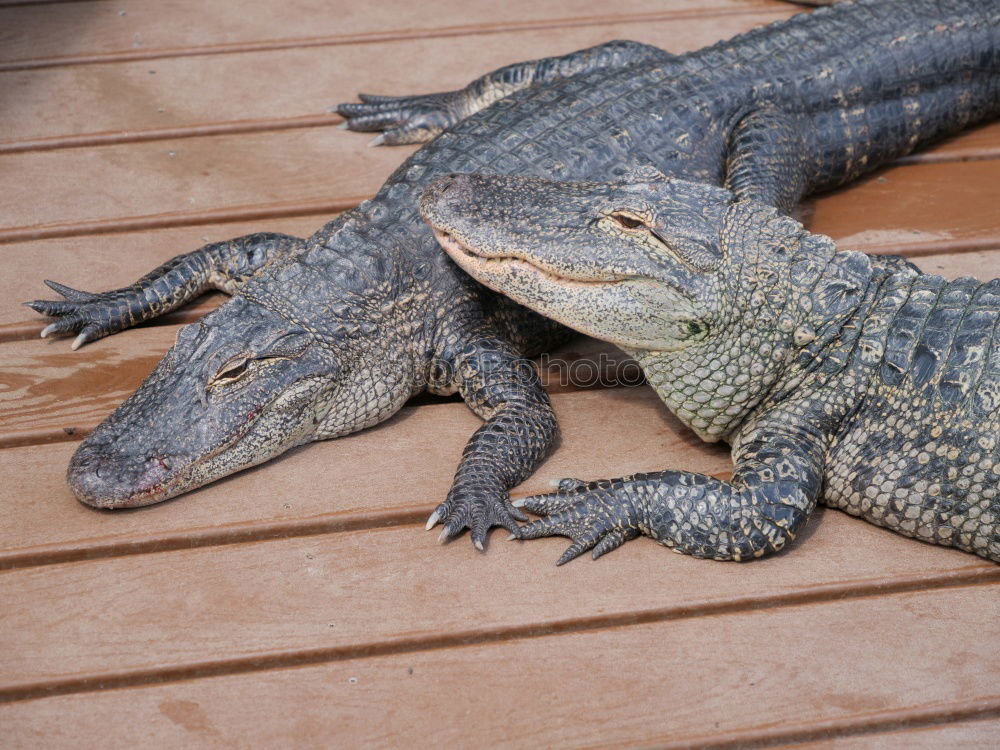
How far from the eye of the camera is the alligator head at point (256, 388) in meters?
2.63

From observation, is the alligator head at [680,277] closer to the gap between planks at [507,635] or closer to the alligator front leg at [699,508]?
the alligator front leg at [699,508]

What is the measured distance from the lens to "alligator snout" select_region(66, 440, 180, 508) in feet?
8.42

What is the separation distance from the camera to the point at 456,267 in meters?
3.17

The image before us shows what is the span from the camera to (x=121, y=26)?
4723 mm

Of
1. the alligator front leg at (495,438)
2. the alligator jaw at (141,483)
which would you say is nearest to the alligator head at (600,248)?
the alligator front leg at (495,438)

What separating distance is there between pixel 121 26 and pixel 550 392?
2.89 metres

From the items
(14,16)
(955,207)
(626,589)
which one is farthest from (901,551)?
(14,16)

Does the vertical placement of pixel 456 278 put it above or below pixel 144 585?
above

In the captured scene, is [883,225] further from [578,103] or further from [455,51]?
[455,51]

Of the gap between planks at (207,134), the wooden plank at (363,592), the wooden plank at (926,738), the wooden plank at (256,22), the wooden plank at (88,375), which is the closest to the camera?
the wooden plank at (926,738)

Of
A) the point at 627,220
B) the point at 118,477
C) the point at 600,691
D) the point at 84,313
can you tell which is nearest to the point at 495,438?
the point at 627,220

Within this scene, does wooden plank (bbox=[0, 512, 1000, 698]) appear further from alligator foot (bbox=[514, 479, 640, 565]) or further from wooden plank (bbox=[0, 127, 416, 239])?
wooden plank (bbox=[0, 127, 416, 239])

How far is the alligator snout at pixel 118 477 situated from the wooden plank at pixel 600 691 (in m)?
0.43

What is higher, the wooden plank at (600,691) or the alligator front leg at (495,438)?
the alligator front leg at (495,438)
